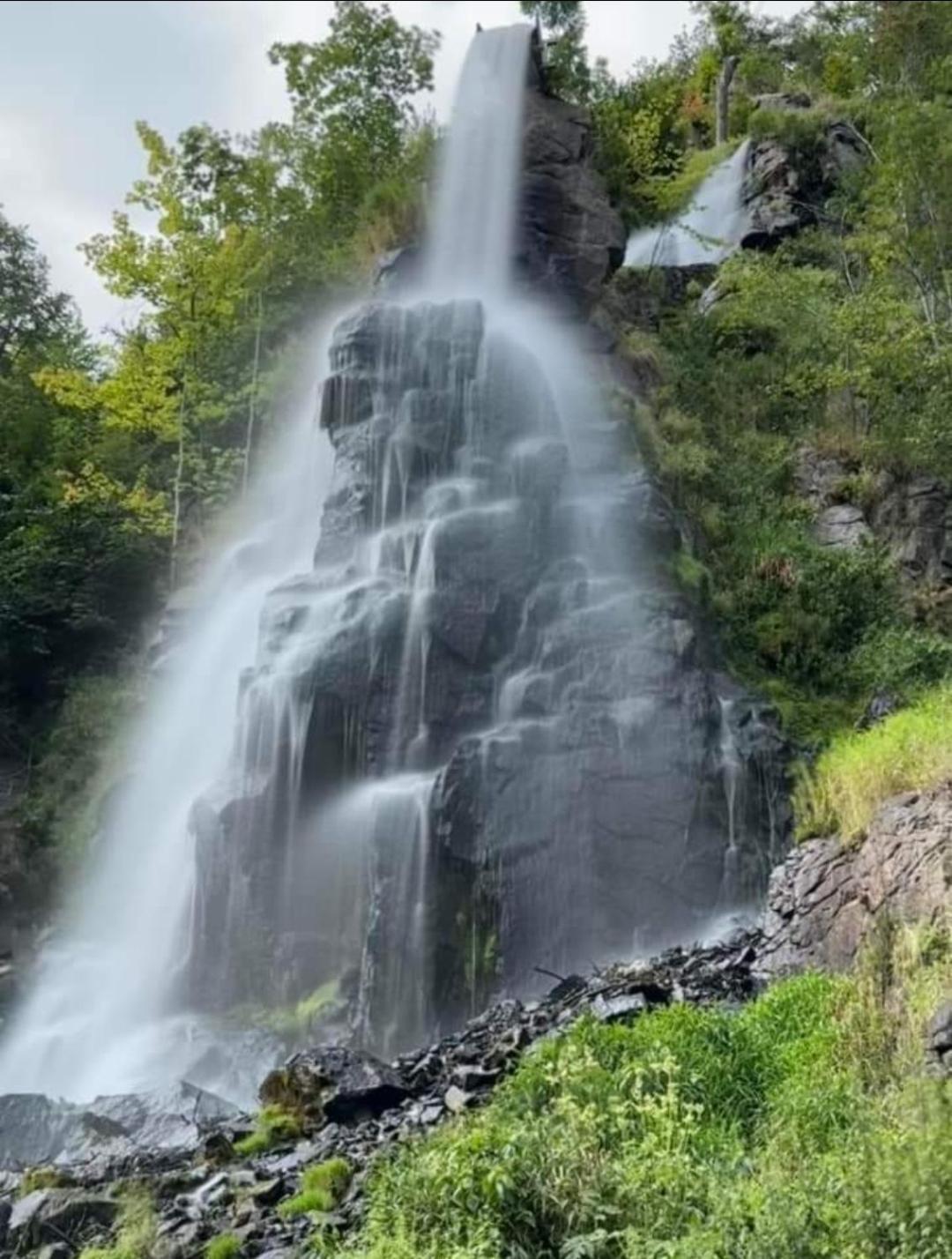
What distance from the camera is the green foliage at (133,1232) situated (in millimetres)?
6469

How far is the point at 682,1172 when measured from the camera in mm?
5617

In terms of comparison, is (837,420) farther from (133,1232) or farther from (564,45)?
(133,1232)

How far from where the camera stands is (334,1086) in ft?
28.6

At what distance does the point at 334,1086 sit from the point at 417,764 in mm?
5777

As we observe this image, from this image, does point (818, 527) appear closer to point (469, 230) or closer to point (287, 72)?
point (469, 230)

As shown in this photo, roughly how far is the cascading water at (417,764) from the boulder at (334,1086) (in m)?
3.07

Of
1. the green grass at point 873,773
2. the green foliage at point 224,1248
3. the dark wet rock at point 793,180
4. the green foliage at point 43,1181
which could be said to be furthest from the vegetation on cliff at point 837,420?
the green foliage at point 224,1248

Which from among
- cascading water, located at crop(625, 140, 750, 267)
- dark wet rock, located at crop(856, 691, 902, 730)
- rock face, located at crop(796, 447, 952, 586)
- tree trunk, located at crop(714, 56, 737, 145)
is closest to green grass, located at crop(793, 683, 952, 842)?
dark wet rock, located at crop(856, 691, 902, 730)

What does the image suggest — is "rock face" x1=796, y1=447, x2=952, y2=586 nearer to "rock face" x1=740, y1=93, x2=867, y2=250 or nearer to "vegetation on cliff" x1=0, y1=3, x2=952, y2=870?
"vegetation on cliff" x1=0, y1=3, x2=952, y2=870

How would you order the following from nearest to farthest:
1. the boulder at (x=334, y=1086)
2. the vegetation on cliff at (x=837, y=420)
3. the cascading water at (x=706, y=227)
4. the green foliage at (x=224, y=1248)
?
1. the green foliage at (x=224, y=1248)
2. the boulder at (x=334, y=1086)
3. the vegetation on cliff at (x=837, y=420)
4. the cascading water at (x=706, y=227)

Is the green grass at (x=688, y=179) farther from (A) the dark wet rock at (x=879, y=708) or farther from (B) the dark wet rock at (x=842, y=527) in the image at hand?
(A) the dark wet rock at (x=879, y=708)

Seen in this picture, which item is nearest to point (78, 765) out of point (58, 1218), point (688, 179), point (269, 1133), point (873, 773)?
point (269, 1133)

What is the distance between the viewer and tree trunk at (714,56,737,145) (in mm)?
34500

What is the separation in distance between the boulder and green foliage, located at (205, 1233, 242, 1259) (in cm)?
192
